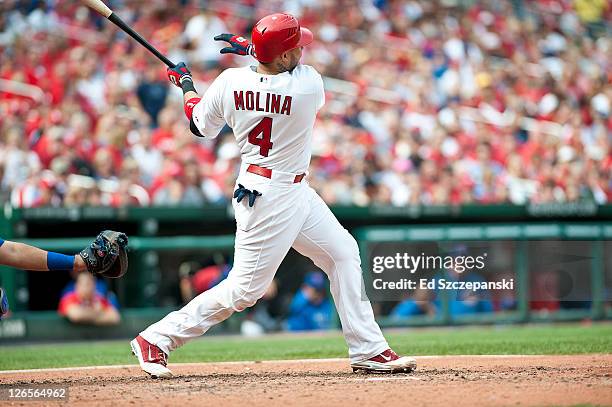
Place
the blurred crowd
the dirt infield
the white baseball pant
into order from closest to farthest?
the dirt infield, the white baseball pant, the blurred crowd

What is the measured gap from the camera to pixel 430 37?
53.5 ft

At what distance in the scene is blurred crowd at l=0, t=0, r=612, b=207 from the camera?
36.3ft

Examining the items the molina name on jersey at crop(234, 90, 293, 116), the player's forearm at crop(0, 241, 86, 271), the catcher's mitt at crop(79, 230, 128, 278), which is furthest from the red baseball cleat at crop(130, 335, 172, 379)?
the molina name on jersey at crop(234, 90, 293, 116)

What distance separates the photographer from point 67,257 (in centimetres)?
538

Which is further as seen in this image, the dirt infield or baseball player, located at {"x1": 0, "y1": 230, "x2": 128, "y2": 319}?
baseball player, located at {"x1": 0, "y1": 230, "x2": 128, "y2": 319}

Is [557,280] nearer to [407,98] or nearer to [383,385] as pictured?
[407,98]

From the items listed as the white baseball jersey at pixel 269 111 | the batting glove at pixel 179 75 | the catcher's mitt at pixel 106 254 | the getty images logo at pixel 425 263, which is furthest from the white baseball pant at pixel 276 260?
the getty images logo at pixel 425 263

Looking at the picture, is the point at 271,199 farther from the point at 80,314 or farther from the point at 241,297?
the point at 80,314

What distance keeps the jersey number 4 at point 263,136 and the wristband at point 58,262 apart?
114 centimetres

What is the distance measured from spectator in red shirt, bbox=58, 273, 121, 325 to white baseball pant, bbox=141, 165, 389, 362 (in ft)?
14.5

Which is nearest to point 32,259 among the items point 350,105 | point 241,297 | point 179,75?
point 241,297

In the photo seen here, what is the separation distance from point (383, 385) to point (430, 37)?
38.5 ft

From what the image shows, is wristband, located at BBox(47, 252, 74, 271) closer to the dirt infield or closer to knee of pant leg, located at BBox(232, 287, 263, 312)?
the dirt infield

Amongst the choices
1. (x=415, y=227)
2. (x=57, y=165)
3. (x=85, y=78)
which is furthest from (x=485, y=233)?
(x=85, y=78)
